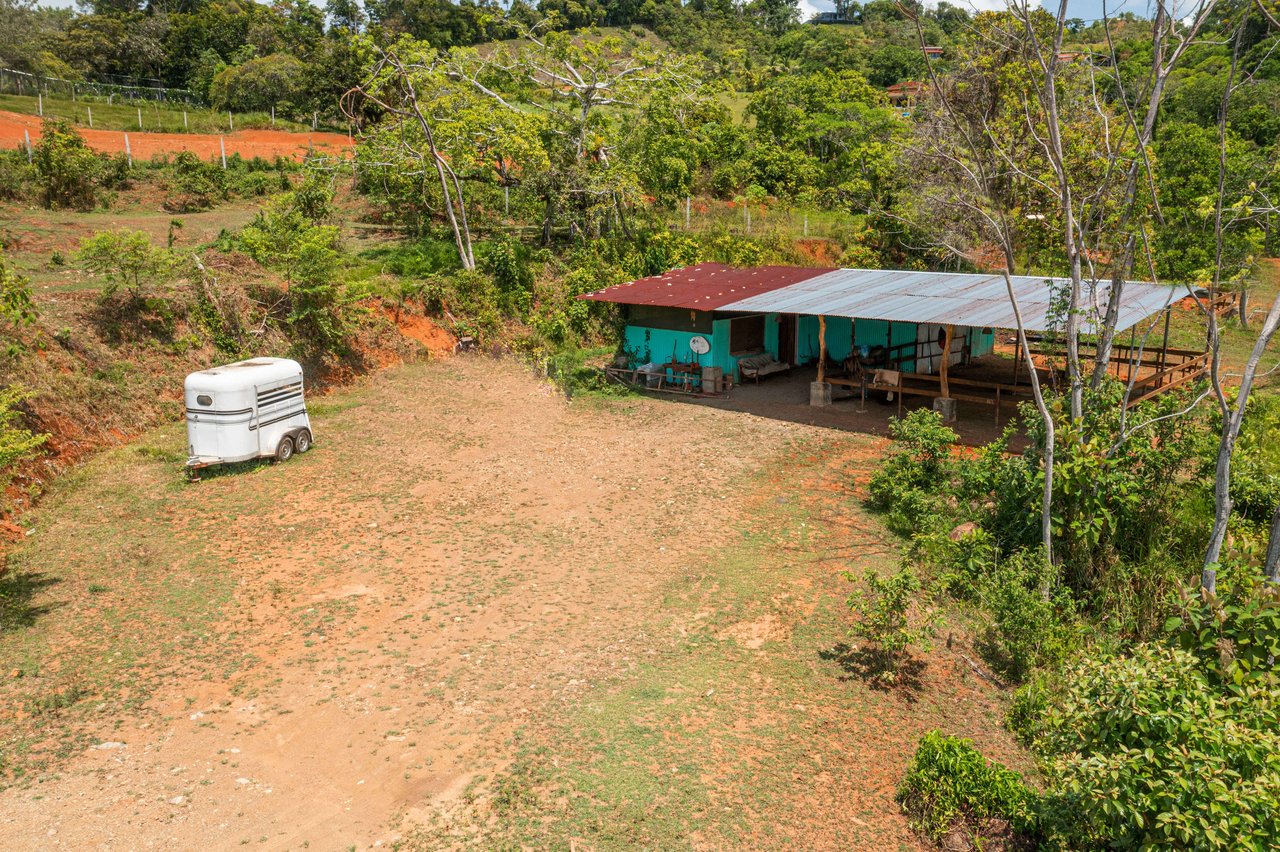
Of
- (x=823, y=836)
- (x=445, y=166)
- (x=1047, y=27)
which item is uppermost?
(x=1047, y=27)

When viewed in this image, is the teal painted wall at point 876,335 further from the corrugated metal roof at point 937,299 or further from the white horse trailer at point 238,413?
the white horse trailer at point 238,413

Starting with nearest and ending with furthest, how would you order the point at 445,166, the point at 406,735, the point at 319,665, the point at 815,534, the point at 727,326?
the point at 406,735, the point at 319,665, the point at 815,534, the point at 727,326, the point at 445,166

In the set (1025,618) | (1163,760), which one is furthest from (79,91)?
(1163,760)

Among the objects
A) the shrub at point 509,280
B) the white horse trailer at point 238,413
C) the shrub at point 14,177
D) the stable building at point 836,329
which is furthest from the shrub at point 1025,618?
the shrub at point 14,177

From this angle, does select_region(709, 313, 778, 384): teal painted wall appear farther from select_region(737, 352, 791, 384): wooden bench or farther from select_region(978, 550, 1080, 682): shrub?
select_region(978, 550, 1080, 682): shrub

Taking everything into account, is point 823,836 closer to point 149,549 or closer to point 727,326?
point 149,549

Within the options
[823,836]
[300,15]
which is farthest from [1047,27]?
[300,15]

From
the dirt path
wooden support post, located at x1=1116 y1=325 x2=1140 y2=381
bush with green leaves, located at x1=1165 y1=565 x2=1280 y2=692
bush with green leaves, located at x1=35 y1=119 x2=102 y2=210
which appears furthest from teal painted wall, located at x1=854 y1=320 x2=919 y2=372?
bush with green leaves, located at x1=35 y1=119 x2=102 y2=210
